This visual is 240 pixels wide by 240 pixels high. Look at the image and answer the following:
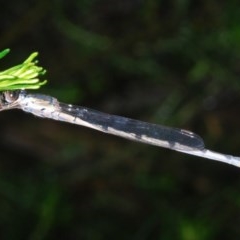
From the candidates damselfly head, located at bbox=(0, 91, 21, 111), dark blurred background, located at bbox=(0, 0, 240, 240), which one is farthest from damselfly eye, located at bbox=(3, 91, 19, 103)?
dark blurred background, located at bbox=(0, 0, 240, 240)

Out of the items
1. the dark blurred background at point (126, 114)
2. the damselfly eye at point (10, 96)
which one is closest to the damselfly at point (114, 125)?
the damselfly eye at point (10, 96)

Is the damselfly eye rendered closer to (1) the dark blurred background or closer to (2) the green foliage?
(2) the green foliage

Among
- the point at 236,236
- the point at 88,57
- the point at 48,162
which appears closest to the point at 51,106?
the point at 88,57

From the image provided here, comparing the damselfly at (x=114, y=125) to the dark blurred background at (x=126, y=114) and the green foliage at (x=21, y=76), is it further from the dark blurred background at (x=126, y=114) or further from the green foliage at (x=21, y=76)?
the dark blurred background at (x=126, y=114)

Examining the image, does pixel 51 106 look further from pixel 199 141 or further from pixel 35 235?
pixel 35 235

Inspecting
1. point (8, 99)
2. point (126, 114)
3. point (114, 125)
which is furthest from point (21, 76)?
point (126, 114)

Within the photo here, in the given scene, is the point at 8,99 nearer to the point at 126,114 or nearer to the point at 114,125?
the point at 114,125
